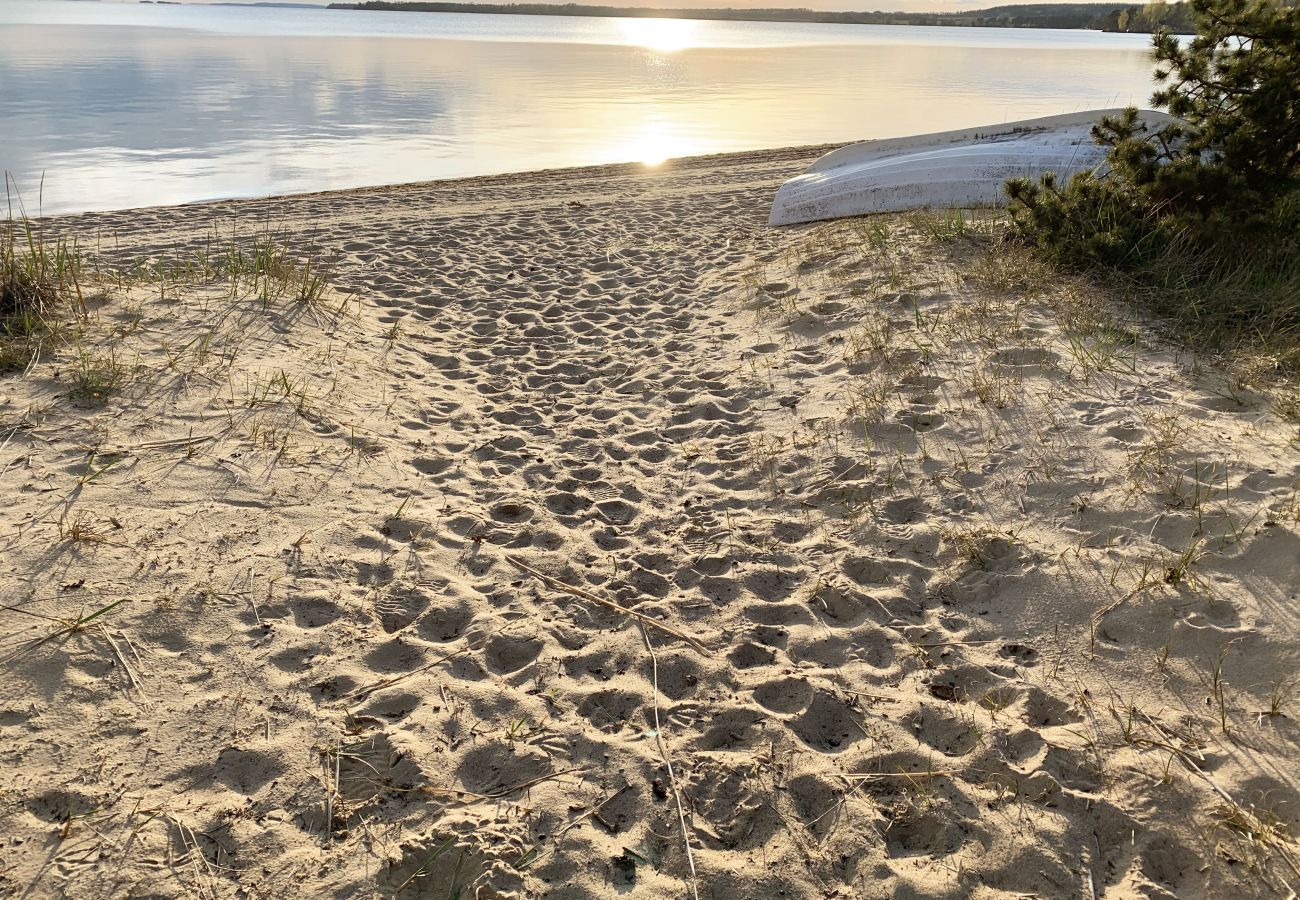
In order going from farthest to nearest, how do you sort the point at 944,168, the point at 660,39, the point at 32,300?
the point at 660,39, the point at 944,168, the point at 32,300

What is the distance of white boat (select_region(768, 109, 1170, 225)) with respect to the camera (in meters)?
7.90

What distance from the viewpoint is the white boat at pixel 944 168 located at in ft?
25.9

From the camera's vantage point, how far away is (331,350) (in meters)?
5.31

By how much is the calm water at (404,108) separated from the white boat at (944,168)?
158cm

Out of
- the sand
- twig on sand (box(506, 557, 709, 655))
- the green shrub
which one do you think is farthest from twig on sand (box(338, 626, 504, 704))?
the green shrub

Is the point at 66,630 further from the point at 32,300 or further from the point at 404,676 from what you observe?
the point at 32,300

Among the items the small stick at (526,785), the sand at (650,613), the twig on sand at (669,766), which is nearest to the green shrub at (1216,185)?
the sand at (650,613)

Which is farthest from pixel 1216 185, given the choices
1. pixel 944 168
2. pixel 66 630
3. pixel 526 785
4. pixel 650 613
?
pixel 66 630

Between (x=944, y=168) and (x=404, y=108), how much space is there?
1554cm

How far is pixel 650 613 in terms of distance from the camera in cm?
326

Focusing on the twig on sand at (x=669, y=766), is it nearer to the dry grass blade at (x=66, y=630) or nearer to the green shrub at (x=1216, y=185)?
the dry grass blade at (x=66, y=630)

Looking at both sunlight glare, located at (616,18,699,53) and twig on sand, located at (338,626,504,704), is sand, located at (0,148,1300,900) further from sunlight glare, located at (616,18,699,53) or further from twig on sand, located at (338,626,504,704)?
sunlight glare, located at (616,18,699,53)

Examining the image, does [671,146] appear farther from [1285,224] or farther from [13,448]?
[13,448]

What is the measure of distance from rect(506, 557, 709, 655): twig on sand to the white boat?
6.09 metres
